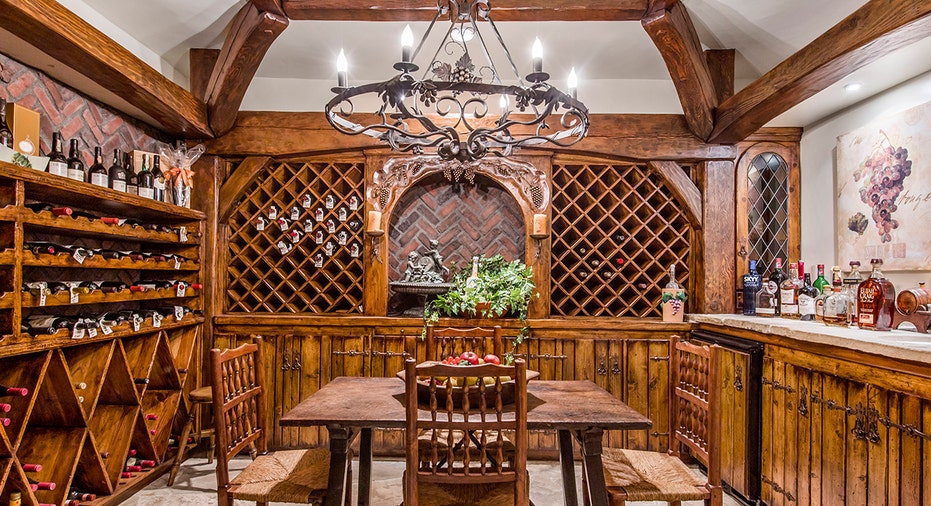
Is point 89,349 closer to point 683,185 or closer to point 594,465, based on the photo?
point 594,465

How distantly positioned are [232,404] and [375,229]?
1819mm

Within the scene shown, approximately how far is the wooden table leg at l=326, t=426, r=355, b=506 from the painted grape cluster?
3.04 meters

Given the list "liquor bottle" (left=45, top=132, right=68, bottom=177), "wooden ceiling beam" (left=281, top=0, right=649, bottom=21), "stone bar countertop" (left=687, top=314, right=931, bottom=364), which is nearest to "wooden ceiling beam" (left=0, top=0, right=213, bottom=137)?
"liquor bottle" (left=45, top=132, right=68, bottom=177)

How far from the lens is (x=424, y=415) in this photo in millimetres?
2178

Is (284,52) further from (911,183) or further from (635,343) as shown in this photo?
(911,183)

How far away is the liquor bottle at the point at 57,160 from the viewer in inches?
102

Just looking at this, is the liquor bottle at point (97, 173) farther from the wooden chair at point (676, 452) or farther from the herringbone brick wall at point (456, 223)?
the wooden chair at point (676, 452)

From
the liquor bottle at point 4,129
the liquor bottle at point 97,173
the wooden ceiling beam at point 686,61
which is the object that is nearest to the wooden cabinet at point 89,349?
the liquor bottle at point 97,173

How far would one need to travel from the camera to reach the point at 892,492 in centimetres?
199

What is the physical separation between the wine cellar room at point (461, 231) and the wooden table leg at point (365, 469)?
17 mm

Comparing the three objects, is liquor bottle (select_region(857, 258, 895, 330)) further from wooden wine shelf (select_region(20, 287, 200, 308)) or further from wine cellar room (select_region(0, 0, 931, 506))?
wooden wine shelf (select_region(20, 287, 200, 308))

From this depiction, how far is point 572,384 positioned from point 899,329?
1501 mm

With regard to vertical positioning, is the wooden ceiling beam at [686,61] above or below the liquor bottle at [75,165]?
above

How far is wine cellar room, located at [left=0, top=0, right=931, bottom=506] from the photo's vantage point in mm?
2289
